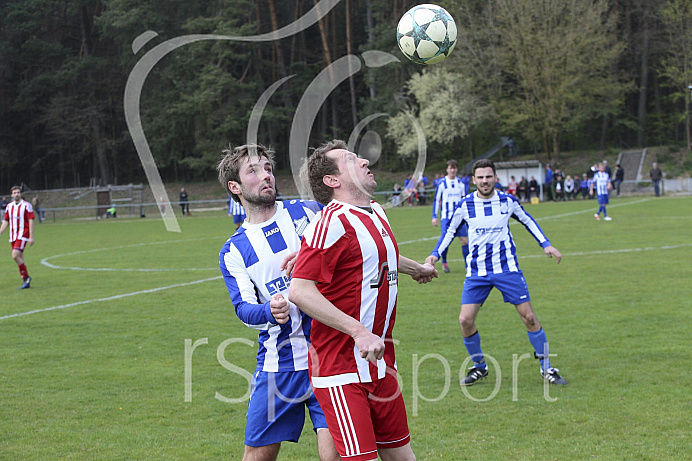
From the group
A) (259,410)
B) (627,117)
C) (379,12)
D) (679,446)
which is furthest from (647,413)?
(627,117)

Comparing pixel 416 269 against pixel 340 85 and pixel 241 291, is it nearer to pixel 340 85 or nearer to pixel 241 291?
pixel 241 291

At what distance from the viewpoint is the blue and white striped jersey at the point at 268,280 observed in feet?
13.2

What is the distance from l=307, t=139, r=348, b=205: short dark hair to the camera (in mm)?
3713

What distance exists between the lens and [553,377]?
6637mm

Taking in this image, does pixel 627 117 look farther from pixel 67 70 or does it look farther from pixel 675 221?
pixel 67 70

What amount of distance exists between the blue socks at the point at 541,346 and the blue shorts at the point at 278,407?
3.51 metres

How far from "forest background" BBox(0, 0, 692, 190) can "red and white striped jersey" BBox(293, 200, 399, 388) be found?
1712 inches

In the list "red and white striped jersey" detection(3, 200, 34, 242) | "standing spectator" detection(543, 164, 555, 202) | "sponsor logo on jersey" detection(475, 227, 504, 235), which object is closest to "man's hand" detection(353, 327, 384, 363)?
"sponsor logo on jersey" detection(475, 227, 504, 235)

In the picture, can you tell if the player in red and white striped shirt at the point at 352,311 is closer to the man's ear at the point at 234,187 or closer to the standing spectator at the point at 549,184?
the man's ear at the point at 234,187

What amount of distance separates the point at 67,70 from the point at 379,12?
2530 cm

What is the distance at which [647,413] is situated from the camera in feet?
18.6

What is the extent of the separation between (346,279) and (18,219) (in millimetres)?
13060

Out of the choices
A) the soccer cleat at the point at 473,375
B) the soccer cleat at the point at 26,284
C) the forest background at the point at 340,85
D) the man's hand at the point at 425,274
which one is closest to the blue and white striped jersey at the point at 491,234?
the soccer cleat at the point at 473,375

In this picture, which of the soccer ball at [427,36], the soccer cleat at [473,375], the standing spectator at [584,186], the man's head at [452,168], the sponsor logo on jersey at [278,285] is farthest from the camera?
the standing spectator at [584,186]
